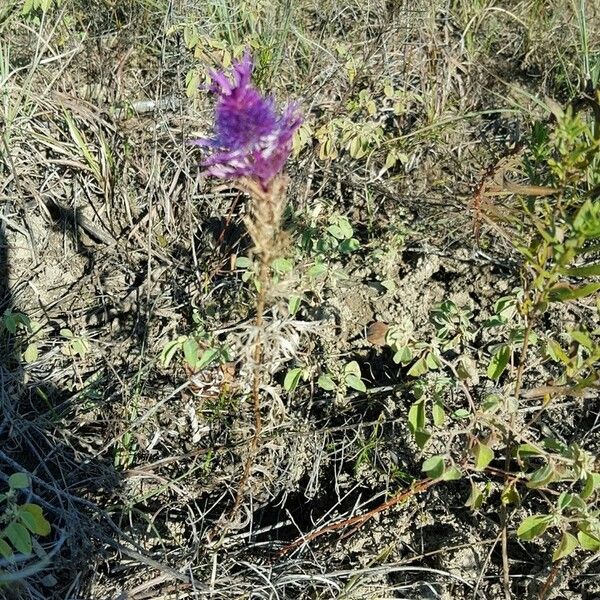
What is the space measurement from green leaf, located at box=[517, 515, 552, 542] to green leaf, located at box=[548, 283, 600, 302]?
19.1 inches

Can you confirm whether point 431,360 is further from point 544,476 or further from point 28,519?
point 28,519

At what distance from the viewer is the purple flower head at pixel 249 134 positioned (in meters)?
1.31

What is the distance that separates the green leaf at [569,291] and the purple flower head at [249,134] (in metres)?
0.64

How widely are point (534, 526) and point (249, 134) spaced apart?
1.05m

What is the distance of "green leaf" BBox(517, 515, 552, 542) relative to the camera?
1.63 metres

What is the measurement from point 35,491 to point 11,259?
2.50 feet

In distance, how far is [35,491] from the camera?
1.96m

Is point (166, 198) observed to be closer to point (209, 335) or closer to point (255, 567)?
point (209, 335)

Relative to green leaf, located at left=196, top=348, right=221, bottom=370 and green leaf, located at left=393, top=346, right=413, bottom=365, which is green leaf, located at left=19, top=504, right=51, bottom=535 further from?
green leaf, located at left=393, top=346, right=413, bottom=365

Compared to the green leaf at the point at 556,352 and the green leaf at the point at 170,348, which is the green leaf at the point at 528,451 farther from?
the green leaf at the point at 170,348

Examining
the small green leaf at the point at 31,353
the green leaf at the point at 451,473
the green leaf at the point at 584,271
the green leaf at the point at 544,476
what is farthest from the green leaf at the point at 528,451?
the small green leaf at the point at 31,353

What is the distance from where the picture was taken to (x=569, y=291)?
1501 mm

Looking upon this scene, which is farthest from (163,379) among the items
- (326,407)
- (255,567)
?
(255,567)

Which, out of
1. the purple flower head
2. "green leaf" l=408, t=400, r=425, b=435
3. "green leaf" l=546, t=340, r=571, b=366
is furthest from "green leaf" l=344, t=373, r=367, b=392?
the purple flower head
